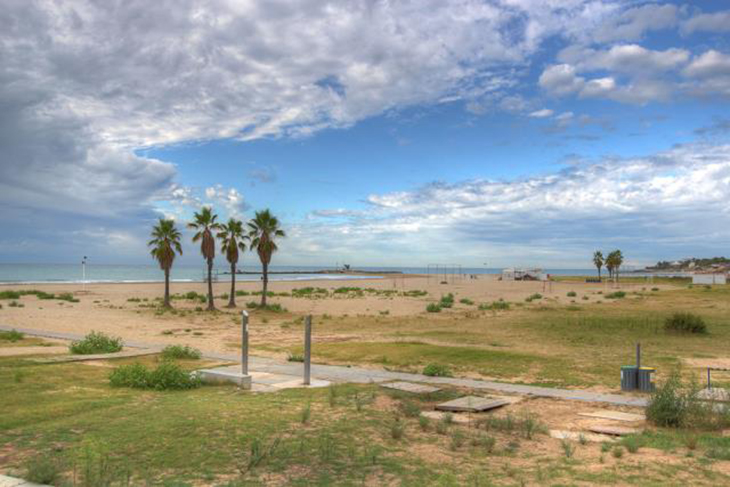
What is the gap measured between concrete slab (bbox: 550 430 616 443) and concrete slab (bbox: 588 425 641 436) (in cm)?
16

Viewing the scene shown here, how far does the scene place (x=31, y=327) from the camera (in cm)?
2547

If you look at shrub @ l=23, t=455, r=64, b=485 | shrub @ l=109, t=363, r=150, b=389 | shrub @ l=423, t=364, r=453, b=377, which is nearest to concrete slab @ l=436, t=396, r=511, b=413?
shrub @ l=423, t=364, r=453, b=377

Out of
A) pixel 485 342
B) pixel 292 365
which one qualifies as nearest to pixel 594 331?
pixel 485 342

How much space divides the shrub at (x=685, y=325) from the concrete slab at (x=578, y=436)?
18.3 metres

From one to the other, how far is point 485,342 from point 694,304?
2697 centimetres

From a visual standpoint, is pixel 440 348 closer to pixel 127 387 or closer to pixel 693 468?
pixel 127 387

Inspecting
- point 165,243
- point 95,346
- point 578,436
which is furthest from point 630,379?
point 165,243

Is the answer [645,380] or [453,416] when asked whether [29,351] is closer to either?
[453,416]

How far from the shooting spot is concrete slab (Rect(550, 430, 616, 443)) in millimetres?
8176

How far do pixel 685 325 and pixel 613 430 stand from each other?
59.5ft

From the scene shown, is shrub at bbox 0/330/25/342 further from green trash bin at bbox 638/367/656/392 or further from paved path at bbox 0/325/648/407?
green trash bin at bbox 638/367/656/392

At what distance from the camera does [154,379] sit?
11.3 metres

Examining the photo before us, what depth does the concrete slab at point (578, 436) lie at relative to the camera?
818cm

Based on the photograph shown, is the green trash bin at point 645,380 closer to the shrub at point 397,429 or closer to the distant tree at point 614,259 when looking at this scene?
the shrub at point 397,429
